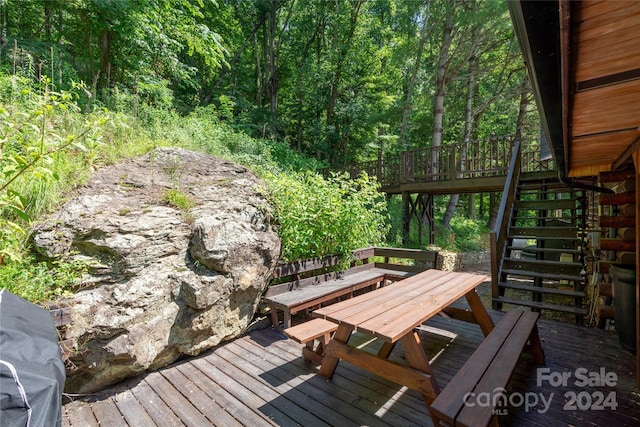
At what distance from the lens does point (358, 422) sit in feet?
6.62

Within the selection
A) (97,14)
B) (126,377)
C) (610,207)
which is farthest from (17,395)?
(97,14)

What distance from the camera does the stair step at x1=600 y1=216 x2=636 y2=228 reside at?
3.26 m

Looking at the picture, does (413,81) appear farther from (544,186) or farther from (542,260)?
(542,260)

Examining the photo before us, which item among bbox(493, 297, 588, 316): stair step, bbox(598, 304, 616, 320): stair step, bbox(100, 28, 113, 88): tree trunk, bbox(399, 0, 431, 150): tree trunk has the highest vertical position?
bbox(399, 0, 431, 150): tree trunk

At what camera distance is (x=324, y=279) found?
414 centimetres

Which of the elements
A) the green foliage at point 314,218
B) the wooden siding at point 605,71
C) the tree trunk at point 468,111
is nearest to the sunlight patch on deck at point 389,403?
the green foliage at point 314,218

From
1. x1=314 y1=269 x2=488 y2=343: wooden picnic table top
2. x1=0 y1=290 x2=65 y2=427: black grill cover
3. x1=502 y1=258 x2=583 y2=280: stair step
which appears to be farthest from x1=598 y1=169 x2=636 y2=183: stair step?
x1=0 y1=290 x2=65 y2=427: black grill cover

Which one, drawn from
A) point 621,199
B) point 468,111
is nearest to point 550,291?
point 621,199

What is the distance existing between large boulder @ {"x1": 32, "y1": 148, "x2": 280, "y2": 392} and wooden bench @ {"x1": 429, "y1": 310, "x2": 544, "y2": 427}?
221 cm

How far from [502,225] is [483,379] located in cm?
352

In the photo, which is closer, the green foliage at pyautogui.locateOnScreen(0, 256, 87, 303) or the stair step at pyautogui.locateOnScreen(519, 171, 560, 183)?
the green foliage at pyautogui.locateOnScreen(0, 256, 87, 303)

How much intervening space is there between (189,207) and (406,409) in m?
2.97

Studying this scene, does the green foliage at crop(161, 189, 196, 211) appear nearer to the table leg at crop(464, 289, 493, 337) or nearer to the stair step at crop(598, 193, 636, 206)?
the table leg at crop(464, 289, 493, 337)

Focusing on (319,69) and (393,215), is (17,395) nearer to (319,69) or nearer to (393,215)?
(393,215)
